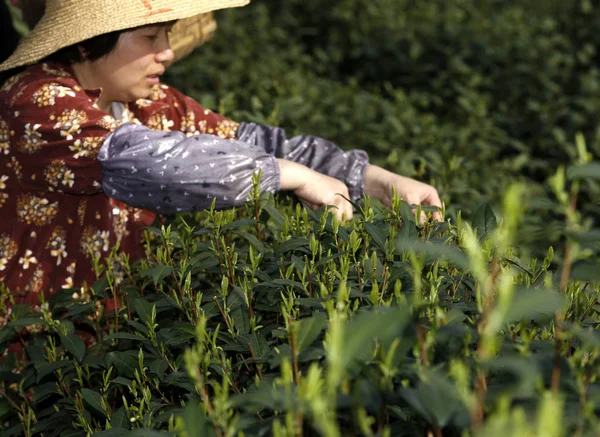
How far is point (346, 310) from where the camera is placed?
6.37ft

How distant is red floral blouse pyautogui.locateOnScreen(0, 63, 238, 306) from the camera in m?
3.04

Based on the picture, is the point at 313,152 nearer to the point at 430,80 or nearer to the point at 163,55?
the point at 163,55

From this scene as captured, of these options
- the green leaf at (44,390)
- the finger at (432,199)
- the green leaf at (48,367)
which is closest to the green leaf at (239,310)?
the green leaf at (48,367)

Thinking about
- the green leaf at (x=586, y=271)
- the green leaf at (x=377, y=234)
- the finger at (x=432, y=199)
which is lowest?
the finger at (x=432, y=199)

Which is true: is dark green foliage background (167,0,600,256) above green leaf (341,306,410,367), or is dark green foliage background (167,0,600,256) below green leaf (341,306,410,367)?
below

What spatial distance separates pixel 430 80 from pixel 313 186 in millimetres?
4375

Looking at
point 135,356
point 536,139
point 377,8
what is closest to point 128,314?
point 135,356

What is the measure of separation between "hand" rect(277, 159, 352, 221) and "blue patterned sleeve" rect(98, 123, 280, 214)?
0.04m

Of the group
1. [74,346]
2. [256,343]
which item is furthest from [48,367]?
[256,343]

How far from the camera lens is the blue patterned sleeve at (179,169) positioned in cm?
286

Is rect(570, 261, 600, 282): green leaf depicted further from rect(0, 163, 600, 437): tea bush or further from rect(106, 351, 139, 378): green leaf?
rect(106, 351, 139, 378): green leaf

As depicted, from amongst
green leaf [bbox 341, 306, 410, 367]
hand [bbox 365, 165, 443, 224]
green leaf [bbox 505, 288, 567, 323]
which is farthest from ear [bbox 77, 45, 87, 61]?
green leaf [bbox 505, 288, 567, 323]

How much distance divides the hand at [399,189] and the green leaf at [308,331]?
143 cm

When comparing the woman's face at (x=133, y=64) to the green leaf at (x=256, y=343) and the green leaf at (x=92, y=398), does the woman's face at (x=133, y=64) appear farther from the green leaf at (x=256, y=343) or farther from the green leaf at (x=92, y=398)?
the green leaf at (x=256, y=343)
